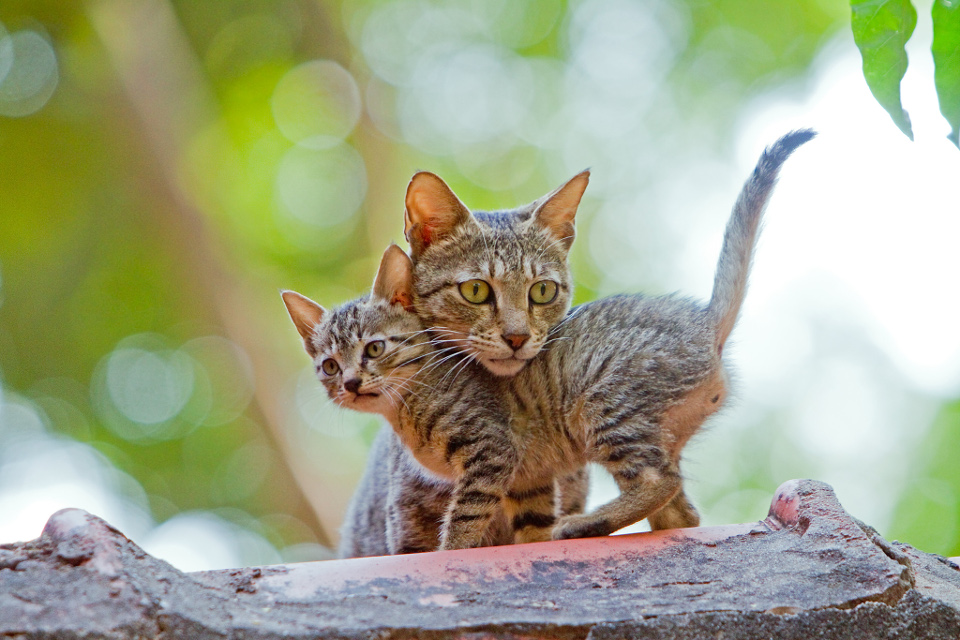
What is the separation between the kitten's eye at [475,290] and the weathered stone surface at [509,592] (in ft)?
3.45

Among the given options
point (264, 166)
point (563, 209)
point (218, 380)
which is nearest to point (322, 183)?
point (264, 166)

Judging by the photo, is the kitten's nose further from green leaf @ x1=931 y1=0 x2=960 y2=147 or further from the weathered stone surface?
green leaf @ x1=931 y1=0 x2=960 y2=147

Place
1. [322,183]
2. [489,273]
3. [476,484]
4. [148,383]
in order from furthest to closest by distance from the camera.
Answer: [148,383], [322,183], [489,273], [476,484]

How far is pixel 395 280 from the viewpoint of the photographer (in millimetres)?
2908

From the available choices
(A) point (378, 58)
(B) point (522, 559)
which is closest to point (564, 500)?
(B) point (522, 559)

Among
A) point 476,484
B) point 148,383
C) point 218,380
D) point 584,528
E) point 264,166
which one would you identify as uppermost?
point 264,166

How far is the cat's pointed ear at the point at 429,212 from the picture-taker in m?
2.96

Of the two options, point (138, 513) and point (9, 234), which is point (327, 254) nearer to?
point (9, 234)

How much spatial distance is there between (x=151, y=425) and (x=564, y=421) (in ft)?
16.4

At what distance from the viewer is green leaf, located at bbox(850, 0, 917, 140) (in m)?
1.86

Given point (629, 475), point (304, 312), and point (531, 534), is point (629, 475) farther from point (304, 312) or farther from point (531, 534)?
point (304, 312)

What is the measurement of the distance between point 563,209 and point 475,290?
1.86 ft

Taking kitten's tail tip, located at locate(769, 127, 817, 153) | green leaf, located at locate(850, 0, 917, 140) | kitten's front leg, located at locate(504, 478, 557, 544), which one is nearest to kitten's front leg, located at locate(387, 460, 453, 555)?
kitten's front leg, located at locate(504, 478, 557, 544)

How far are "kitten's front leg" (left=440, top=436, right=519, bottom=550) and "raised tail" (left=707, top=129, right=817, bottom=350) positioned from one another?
822 mm
